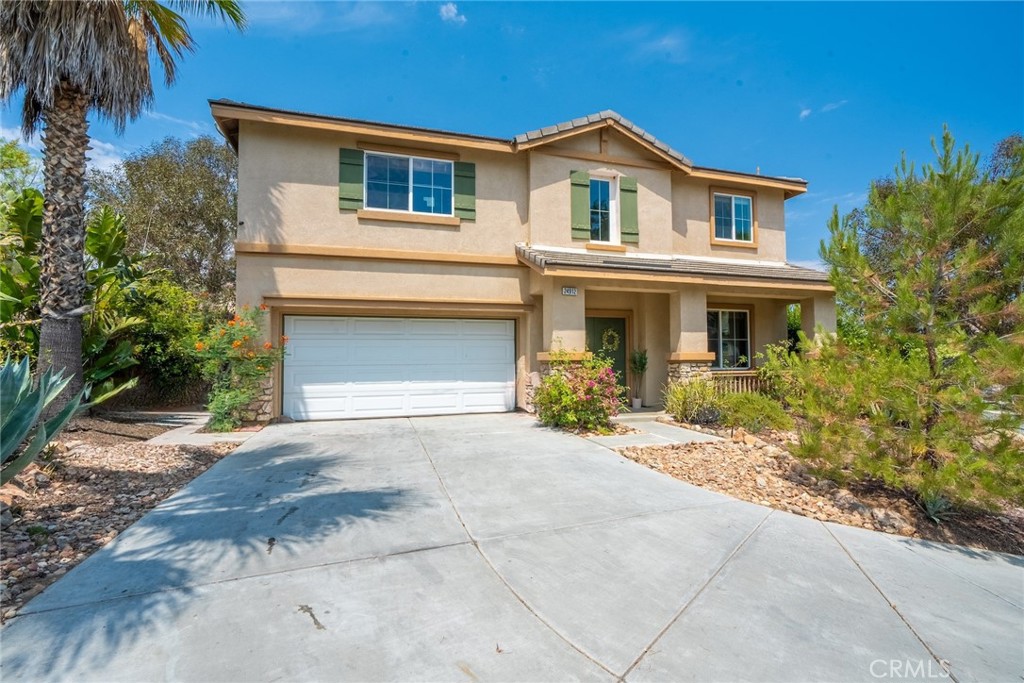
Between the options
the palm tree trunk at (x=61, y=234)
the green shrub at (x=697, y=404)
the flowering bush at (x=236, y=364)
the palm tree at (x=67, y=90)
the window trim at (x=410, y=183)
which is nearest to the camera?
the palm tree at (x=67, y=90)

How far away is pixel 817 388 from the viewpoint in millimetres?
4992

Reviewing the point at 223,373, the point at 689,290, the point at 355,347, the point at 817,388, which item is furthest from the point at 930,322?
the point at 223,373

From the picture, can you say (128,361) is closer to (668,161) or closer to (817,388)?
(817,388)

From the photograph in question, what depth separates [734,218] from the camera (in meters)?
12.3

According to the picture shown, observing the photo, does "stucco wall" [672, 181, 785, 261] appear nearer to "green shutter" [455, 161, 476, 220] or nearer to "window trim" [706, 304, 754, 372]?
"window trim" [706, 304, 754, 372]

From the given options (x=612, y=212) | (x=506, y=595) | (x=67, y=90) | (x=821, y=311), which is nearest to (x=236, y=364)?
(x=67, y=90)

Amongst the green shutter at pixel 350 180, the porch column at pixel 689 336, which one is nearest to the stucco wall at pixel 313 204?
the green shutter at pixel 350 180

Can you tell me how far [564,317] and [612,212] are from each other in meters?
3.45

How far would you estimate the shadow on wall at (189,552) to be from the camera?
7.82 ft

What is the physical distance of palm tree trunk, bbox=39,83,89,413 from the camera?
22.5 ft

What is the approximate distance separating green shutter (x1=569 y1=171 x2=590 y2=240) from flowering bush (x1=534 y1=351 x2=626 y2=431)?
11.2ft

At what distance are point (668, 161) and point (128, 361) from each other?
12306 mm

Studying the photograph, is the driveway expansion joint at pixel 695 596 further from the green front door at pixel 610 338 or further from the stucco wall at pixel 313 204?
the stucco wall at pixel 313 204

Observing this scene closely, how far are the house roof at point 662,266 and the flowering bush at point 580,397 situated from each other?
77.9 inches
